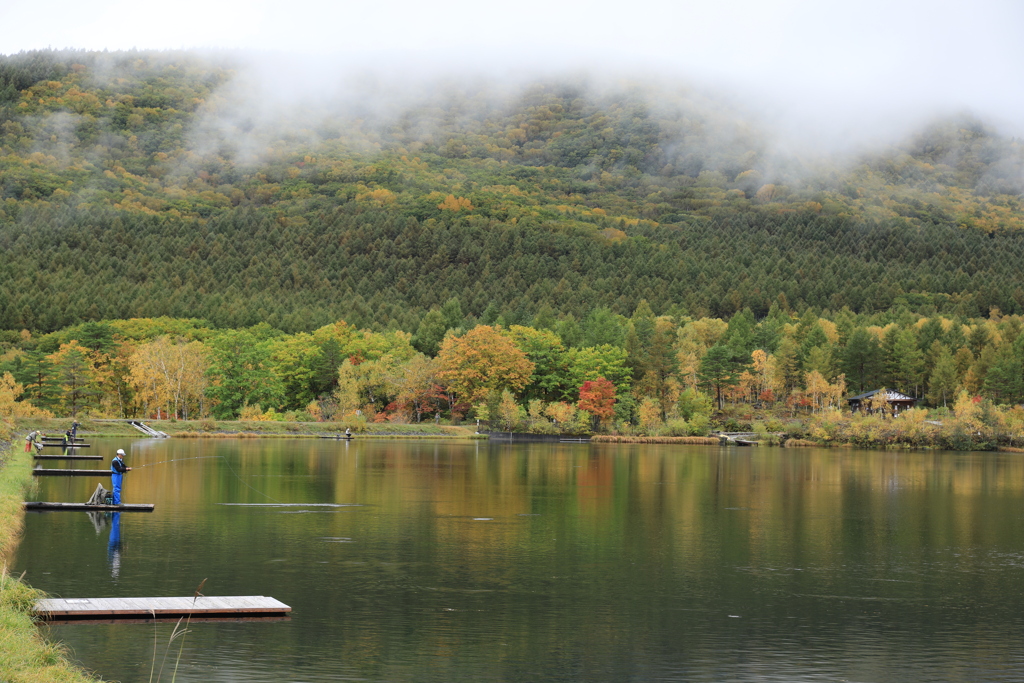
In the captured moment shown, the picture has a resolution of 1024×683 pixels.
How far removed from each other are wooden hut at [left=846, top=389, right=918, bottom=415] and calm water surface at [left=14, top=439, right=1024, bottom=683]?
55.0 metres

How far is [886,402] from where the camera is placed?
9425 centimetres

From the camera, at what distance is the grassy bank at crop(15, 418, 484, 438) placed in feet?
220

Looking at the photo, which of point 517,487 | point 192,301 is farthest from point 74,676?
point 192,301

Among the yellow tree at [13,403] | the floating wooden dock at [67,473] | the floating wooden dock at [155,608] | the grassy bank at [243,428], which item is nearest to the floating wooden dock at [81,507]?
the floating wooden dock at [67,473]

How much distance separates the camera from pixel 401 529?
27531mm

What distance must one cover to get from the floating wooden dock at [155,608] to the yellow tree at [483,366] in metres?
71.3

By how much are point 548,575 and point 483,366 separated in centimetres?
6809

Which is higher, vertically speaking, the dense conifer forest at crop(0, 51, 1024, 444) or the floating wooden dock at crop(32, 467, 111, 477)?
the dense conifer forest at crop(0, 51, 1024, 444)

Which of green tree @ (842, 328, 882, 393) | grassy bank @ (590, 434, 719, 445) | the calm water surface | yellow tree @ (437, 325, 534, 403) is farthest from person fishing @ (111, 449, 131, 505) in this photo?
green tree @ (842, 328, 882, 393)

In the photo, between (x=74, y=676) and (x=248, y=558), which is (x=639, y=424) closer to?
(x=248, y=558)

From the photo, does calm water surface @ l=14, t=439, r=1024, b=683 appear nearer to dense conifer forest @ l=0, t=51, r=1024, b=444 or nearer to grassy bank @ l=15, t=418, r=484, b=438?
grassy bank @ l=15, t=418, r=484, b=438

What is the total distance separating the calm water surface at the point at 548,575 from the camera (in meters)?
15.2

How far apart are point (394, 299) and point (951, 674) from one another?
137656 millimetres

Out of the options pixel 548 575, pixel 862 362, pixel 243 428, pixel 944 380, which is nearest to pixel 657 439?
pixel 944 380
